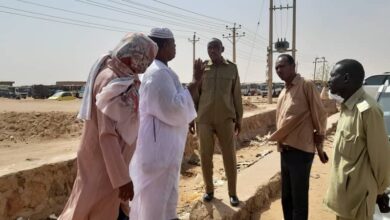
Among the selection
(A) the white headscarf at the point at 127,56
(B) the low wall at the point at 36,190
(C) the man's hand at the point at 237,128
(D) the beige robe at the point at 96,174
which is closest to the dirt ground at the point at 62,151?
(B) the low wall at the point at 36,190

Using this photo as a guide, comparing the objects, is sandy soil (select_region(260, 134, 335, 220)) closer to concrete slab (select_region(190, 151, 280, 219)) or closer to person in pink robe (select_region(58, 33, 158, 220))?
concrete slab (select_region(190, 151, 280, 219))

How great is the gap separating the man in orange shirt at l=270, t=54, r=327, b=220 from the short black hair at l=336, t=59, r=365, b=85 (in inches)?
45.3

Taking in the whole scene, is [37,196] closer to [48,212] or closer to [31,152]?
[48,212]

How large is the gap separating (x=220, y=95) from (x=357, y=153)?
2214 mm

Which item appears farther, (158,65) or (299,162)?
(299,162)

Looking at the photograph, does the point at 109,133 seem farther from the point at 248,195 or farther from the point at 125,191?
the point at 248,195

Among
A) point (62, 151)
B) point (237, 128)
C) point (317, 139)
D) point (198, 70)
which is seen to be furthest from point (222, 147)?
point (62, 151)

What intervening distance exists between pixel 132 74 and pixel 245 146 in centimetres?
1037

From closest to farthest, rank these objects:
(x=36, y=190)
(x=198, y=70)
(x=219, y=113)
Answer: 1. (x=198, y=70)
2. (x=219, y=113)
3. (x=36, y=190)

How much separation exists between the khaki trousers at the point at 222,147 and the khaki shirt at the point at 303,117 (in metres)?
0.80

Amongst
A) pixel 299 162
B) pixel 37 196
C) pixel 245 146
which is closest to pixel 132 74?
pixel 299 162

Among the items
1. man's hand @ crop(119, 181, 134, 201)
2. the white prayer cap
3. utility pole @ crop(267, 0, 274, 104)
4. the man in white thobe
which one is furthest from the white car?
utility pole @ crop(267, 0, 274, 104)

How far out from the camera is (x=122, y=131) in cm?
258

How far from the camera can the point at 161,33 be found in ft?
10.8
